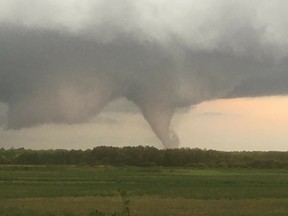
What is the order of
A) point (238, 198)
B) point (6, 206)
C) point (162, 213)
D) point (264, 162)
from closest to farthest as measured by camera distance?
point (162, 213), point (6, 206), point (238, 198), point (264, 162)

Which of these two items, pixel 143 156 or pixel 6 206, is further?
pixel 143 156

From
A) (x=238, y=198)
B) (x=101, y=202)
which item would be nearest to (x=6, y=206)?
(x=101, y=202)

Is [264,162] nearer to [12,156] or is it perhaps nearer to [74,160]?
[74,160]

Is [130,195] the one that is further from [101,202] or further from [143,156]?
[143,156]

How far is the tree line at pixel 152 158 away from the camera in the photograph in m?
151

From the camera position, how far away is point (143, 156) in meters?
155

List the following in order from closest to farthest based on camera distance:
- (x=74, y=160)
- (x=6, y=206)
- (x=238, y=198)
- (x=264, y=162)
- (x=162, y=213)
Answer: (x=162, y=213), (x=6, y=206), (x=238, y=198), (x=264, y=162), (x=74, y=160)

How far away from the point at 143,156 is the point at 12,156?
37730 millimetres

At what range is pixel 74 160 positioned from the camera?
163 m

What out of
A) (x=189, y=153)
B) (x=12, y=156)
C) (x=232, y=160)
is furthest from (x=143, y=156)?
(x=12, y=156)

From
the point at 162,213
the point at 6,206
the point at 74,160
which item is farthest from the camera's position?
the point at 74,160

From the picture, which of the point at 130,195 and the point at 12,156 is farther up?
the point at 12,156

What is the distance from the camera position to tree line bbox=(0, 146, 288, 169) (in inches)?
5950

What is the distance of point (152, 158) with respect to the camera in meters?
154
